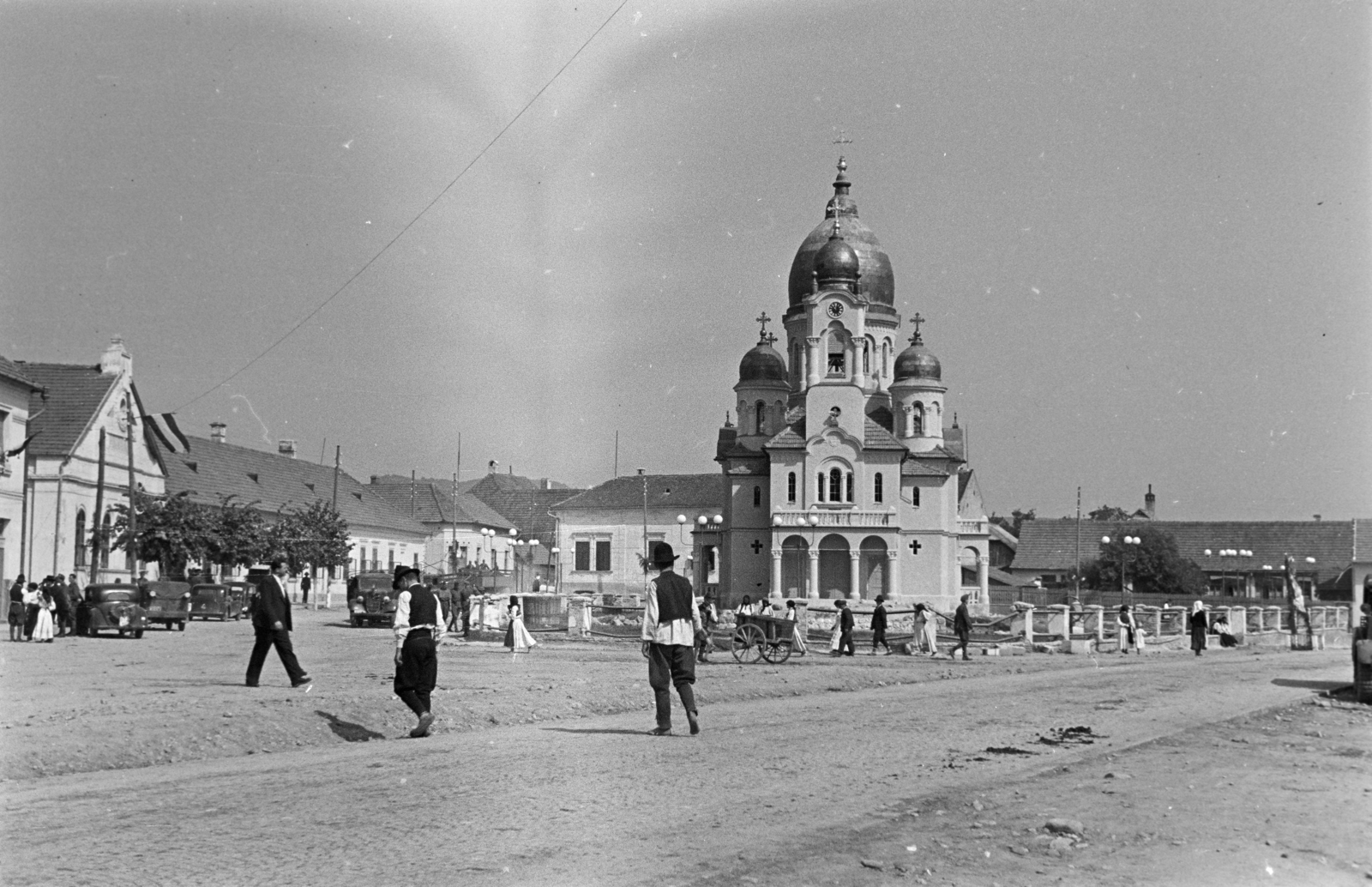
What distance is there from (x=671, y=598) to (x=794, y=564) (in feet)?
188

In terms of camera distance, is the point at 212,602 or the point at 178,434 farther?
the point at 178,434

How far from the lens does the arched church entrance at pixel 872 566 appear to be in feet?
228

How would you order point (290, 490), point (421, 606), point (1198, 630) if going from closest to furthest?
point (421, 606)
point (1198, 630)
point (290, 490)

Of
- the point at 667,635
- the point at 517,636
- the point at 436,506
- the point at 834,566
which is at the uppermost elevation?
the point at 436,506

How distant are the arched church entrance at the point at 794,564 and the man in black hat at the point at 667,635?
184 feet

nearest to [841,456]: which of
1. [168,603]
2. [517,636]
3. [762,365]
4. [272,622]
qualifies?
[762,365]

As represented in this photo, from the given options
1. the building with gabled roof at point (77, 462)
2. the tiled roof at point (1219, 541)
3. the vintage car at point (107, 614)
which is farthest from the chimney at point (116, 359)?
the tiled roof at point (1219, 541)

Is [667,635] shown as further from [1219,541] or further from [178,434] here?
[1219,541]

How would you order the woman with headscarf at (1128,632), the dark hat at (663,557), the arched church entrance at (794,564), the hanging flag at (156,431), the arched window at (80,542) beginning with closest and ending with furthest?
the dark hat at (663,557) → the woman with headscarf at (1128,632) → the arched window at (80,542) → the hanging flag at (156,431) → the arched church entrance at (794,564)

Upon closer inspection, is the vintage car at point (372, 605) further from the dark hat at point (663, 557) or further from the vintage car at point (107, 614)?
the dark hat at point (663, 557)

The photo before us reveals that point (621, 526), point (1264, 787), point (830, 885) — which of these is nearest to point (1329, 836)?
point (1264, 787)

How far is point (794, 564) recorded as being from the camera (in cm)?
7006

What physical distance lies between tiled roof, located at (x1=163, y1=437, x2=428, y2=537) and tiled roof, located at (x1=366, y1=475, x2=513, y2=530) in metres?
4.59

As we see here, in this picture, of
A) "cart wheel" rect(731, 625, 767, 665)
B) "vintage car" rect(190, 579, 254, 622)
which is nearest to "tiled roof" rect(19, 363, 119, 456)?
"vintage car" rect(190, 579, 254, 622)
